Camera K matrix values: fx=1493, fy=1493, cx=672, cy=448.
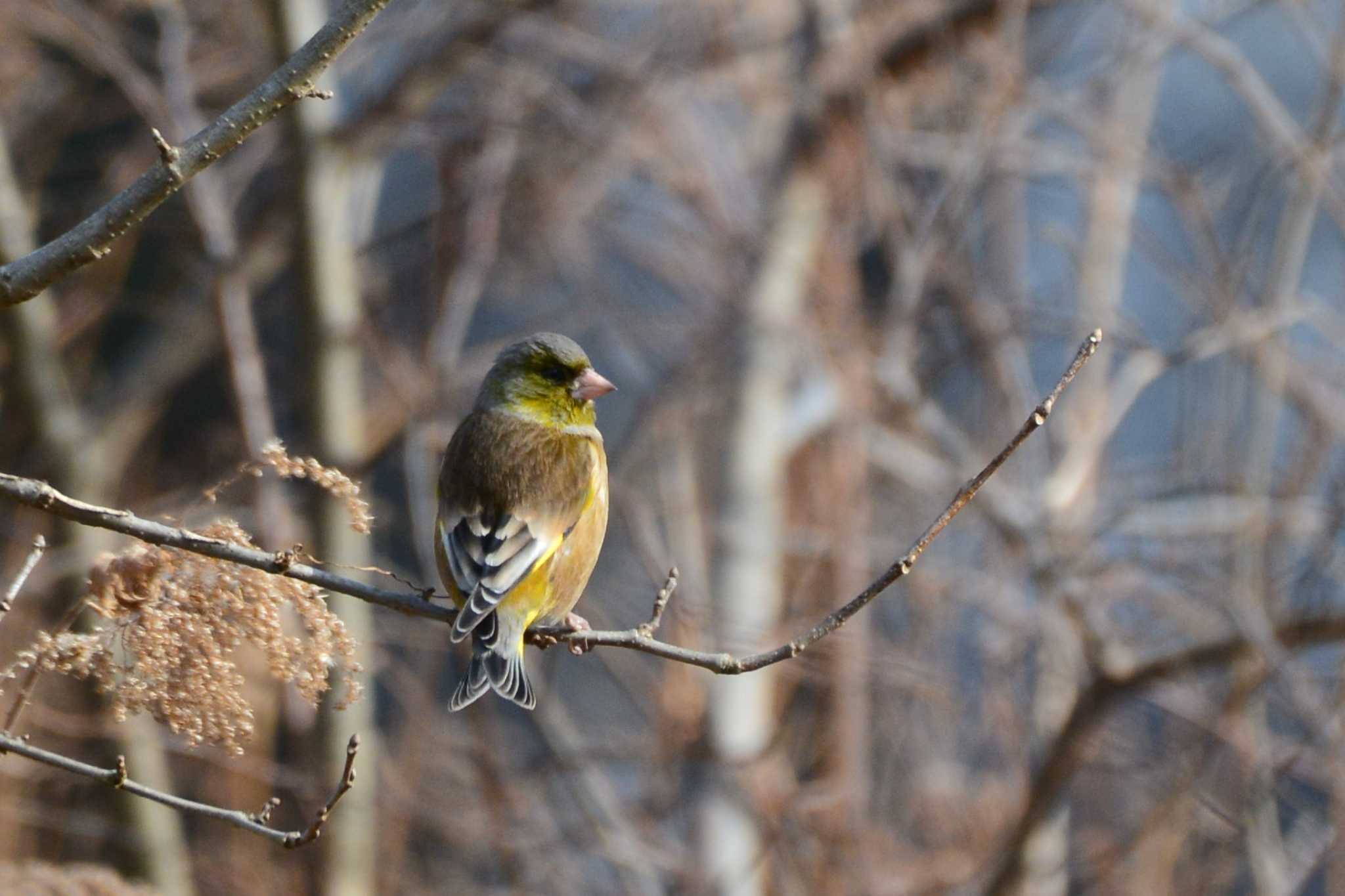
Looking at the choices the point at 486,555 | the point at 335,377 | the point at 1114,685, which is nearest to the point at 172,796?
the point at 486,555

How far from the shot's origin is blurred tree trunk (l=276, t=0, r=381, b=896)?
761cm

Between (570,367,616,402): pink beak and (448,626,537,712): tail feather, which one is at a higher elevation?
(570,367,616,402): pink beak

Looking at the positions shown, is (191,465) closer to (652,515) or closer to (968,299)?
(652,515)

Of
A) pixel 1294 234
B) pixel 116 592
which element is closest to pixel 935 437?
pixel 1294 234

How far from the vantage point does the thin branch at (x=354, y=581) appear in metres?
2.42

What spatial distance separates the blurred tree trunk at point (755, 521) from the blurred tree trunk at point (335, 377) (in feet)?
6.12

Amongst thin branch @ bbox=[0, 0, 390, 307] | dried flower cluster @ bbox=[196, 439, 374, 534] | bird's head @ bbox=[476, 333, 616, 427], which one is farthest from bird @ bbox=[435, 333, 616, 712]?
thin branch @ bbox=[0, 0, 390, 307]

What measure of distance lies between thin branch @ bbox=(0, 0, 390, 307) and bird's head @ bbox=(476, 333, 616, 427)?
244cm

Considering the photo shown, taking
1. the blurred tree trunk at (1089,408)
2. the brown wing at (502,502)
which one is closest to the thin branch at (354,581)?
the brown wing at (502,502)

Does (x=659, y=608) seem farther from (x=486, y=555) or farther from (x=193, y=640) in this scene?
(x=486, y=555)

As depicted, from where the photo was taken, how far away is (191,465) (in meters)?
10.7

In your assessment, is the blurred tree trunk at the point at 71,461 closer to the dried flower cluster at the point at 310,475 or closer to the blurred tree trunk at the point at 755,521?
the blurred tree trunk at the point at 755,521

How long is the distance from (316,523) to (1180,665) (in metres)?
4.30

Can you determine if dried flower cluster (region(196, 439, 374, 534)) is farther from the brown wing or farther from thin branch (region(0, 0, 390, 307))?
the brown wing
